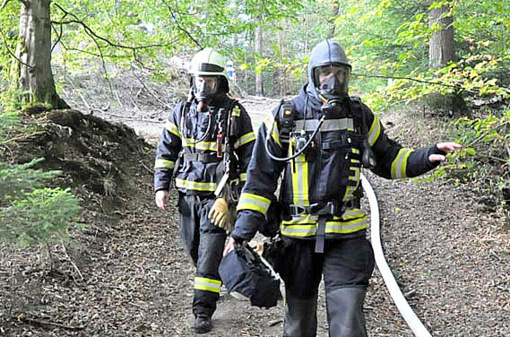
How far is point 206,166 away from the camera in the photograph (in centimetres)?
545

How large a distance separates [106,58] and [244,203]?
8.73 metres

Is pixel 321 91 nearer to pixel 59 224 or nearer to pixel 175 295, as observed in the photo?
pixel 59 224

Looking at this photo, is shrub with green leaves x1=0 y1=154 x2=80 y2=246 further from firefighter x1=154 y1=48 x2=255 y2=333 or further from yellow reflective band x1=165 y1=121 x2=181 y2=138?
yellow reflective band x1=165 y1=121 x2=181 y2=138

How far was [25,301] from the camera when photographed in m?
4.98

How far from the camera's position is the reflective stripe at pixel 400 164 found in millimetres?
4254

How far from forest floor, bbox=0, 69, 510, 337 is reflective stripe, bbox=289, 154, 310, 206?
182cm

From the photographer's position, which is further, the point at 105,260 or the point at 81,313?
the point at 105,260

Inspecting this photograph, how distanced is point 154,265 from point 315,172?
3.65 m

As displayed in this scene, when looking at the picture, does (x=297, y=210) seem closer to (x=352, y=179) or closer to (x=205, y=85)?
(x=352, y=179)

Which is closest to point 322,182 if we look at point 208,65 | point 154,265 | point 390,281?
point 208,65

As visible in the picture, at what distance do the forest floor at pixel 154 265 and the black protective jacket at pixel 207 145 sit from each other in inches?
51.6

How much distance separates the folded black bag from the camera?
13.4 ft

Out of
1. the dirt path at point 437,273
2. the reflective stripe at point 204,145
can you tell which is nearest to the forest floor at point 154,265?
the dirt path at point 437,273

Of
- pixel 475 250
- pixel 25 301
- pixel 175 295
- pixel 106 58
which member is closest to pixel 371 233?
pixel 475 250
